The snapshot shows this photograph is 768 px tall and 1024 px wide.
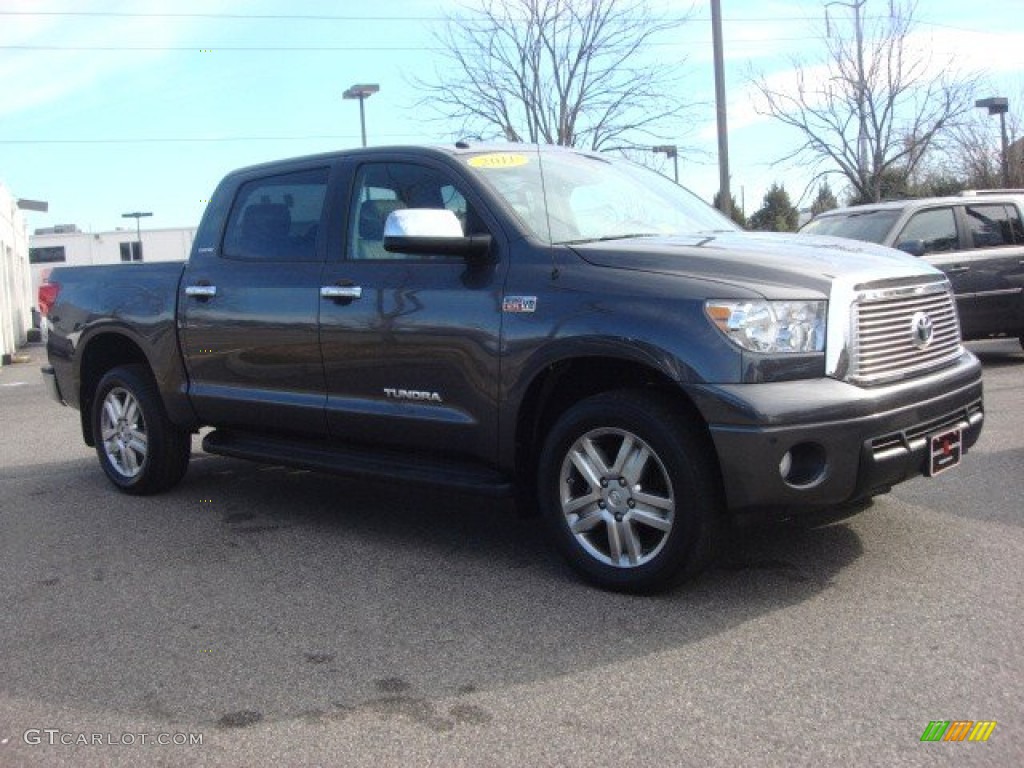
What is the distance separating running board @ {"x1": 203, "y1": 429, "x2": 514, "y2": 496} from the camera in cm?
472

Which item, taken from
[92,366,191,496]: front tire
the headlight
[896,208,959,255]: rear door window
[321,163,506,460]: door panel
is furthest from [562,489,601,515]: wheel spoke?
[896,208,959,255]: rear door window

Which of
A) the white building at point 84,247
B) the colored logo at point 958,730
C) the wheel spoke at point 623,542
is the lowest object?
the colored logo at point 958,730

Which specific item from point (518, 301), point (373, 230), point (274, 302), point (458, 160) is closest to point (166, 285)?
point (274, 302)

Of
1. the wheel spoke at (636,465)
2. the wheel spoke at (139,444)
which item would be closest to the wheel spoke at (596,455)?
the wheel spoke at (636,465)

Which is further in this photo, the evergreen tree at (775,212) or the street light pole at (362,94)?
the evergreen tree at (775,212)

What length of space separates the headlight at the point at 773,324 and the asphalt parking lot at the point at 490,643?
3.33ft

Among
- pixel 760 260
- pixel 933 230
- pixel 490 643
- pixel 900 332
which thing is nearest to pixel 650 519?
pixel 490 643

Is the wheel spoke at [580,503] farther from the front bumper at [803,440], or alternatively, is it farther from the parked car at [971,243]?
the parked car at [971,243]

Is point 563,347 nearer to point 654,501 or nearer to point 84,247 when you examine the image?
point 654,501

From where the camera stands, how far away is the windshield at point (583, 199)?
4816 mm

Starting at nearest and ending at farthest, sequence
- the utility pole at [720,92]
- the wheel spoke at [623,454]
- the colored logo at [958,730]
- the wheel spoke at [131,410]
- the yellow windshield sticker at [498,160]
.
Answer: the colored logo at [958,730], the wheel spoke at [623,454], the yellow windshield sticker at [498,160], the wheel spoke at [131,410], the utility pole at [720,92]

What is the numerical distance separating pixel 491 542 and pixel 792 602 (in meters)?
1.63

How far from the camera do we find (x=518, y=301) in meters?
4.50

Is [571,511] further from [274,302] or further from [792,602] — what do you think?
[274,302]
